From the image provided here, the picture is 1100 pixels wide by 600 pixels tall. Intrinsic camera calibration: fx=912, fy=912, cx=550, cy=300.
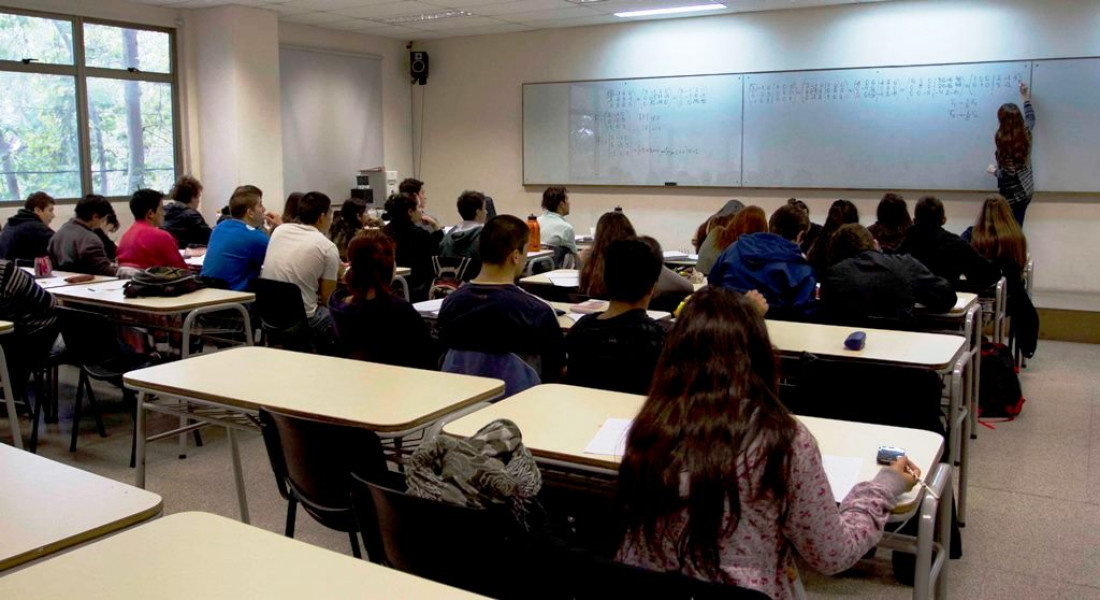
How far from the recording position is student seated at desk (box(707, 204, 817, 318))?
14.0ft

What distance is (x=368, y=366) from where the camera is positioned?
118 inches

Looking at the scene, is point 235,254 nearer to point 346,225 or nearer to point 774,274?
point 346,225

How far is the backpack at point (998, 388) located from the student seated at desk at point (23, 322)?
4.72m

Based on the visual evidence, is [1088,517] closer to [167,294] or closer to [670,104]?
[167,294]

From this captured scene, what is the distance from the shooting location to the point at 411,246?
6.17m

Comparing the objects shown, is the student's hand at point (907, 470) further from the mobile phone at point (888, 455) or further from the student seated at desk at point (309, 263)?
the student seated at desk at point (309, 263)

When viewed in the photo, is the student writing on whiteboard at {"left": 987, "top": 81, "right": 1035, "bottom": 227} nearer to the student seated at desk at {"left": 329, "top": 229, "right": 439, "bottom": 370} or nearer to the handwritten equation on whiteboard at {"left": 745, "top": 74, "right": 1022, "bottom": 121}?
the handwritten equation on whiteboard at {"left": 745, "top": 74, "right": 1022, "bottom": 121}

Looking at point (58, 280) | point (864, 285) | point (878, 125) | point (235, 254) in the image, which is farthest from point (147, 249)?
point (878, 125)

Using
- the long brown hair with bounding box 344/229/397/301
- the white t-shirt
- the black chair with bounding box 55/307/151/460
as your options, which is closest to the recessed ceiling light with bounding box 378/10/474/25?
the white t-shirt

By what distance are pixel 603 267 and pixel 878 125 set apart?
182 inches

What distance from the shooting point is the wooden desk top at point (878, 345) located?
3137 mm

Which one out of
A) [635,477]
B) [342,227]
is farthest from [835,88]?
[635,477]

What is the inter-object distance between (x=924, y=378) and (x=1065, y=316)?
486 cm

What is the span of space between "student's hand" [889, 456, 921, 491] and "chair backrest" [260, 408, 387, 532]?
1.17 metres
